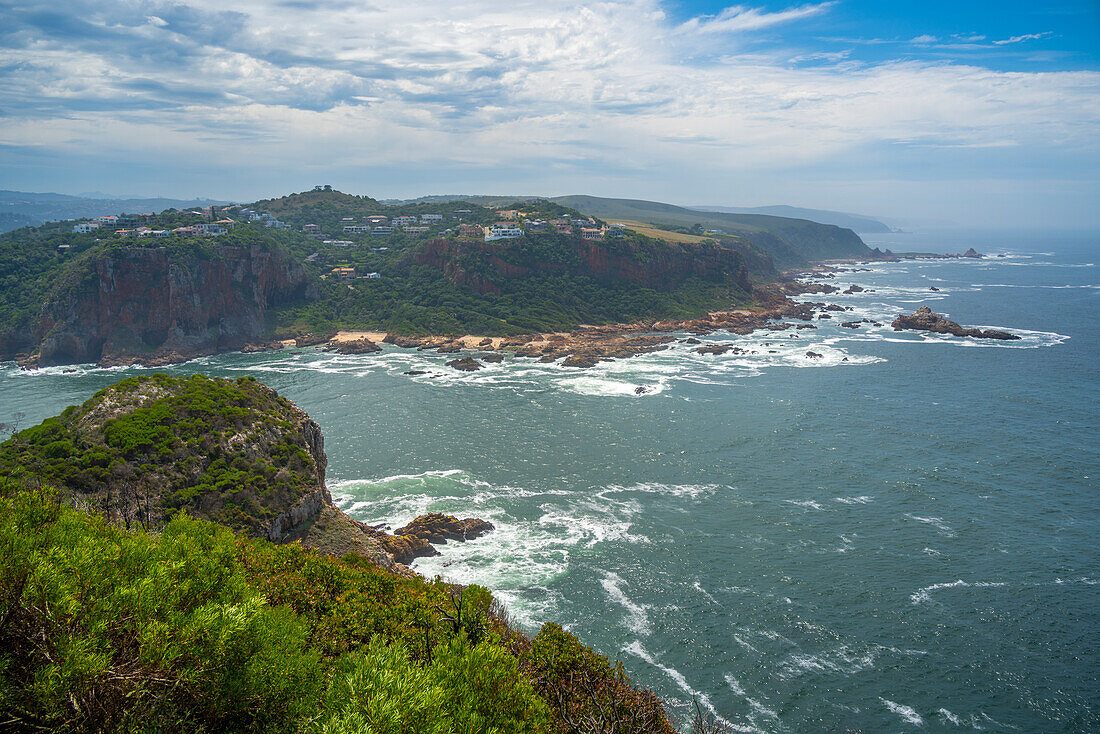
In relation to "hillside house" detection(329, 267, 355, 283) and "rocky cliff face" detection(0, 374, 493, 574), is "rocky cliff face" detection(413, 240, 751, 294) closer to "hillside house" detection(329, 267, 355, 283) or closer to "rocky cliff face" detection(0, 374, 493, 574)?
"hillside house" detection(329, 267, 355, 283)

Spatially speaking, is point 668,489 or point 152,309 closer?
point 668,489

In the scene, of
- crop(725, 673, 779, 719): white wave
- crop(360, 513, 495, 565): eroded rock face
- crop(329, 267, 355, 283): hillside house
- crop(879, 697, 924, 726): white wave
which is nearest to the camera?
crop(879, 697, 924, 726): white wave

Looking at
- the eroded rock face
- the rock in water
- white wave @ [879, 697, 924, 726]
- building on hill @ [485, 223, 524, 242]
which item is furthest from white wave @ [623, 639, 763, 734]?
building on hill @ [485, 223, 524, 242]

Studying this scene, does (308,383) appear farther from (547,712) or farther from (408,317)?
(547,712)

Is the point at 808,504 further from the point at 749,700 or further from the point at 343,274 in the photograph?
the point at 343,274

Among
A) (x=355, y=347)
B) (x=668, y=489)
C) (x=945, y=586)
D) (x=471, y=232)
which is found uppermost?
(x=471, y=232)

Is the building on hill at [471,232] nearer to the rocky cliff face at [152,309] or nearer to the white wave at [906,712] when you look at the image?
the rocky cliff face at [152,309]

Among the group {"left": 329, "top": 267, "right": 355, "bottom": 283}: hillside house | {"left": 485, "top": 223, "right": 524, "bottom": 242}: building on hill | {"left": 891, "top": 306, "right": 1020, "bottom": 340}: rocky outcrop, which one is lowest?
{"left": 891, "top": 306, "right": 1020, "bottom": 340}: rocky outcrop

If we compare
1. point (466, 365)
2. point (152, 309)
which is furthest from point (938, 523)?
point (152, 309)

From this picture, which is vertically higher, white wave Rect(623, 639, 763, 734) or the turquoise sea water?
the turquoise sea water
